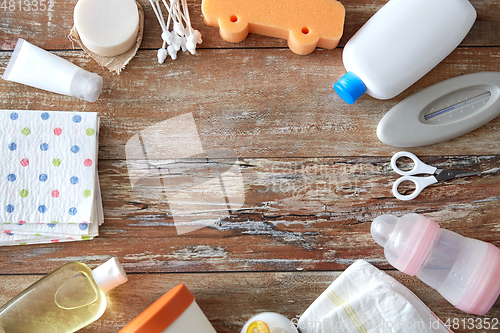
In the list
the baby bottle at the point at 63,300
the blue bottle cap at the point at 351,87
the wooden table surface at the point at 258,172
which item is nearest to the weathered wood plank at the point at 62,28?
the wooden table surface at the point at 258,172

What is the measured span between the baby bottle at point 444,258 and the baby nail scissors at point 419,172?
0.05m

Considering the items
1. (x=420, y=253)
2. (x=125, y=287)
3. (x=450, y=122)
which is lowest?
(x=125, y=287)

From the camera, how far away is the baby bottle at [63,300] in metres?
0.53

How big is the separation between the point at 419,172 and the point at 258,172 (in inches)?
10.7

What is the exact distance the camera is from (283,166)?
611 mm

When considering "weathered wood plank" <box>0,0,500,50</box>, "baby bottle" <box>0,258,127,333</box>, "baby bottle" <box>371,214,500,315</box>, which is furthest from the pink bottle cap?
"baby bottle" <box>0,258,127,333</box>

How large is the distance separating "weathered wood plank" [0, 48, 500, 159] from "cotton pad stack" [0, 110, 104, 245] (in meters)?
0.03

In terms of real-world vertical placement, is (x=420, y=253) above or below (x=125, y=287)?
above

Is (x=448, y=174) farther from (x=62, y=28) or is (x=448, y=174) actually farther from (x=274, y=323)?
(x=62, y=28)

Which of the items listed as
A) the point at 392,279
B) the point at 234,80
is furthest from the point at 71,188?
the point at 392,279

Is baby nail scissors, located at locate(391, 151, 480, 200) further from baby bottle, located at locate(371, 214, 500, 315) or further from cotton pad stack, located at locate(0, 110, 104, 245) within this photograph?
cotton pad stack, located at locate(0, 110, 104, 245)

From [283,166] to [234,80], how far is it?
6.7 inches

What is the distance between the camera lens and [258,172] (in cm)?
61

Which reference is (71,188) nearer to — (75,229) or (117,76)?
(75,229)
